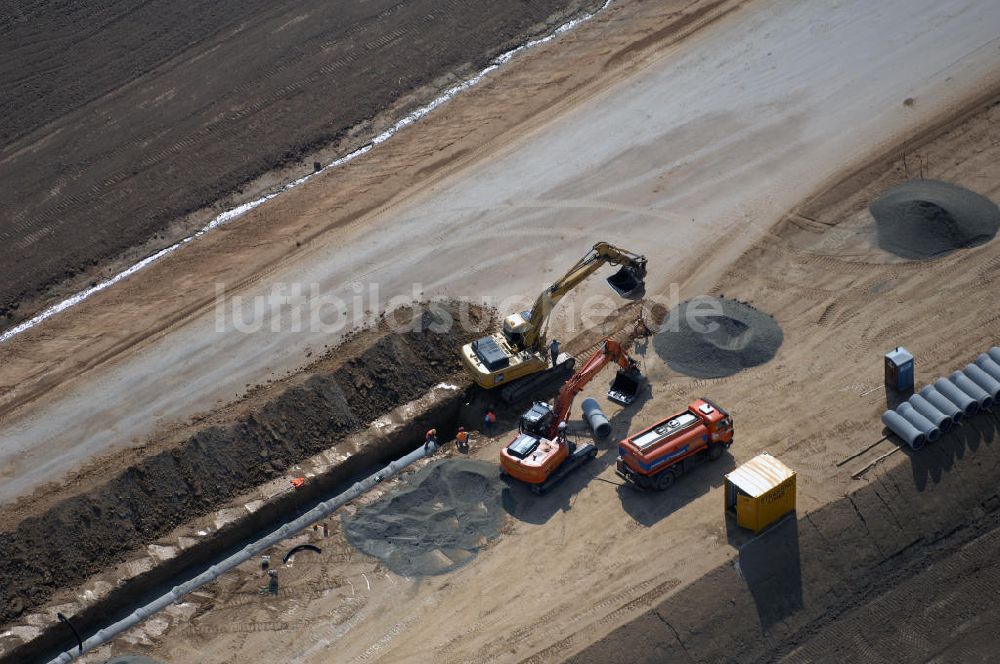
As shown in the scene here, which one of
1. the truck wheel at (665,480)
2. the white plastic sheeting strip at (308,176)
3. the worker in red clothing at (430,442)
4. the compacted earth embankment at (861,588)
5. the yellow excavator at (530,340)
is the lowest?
the compacted earth embankment at (861,588)

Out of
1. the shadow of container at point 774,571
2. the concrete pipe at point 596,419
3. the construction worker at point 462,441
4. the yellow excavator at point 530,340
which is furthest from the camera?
the yellow excavator at point 530,340

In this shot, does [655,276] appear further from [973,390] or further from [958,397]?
[973,390]

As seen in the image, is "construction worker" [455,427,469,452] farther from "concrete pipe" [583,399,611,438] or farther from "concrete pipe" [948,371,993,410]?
"concrete pipe" [948,371,993,410]

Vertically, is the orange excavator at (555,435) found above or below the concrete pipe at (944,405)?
above

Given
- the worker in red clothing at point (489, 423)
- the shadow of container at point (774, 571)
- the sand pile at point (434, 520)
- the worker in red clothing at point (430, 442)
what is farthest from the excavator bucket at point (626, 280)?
the shadow of container at point (774, 571)

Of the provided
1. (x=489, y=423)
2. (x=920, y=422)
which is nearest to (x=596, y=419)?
(x=489, y=423)

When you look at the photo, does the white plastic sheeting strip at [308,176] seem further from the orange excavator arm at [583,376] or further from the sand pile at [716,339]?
the orange excavator arm at [583,376]

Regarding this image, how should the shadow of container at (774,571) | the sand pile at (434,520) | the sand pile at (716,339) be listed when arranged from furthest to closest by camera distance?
the sand pile at (716,339) < the sand pile at (434,520) < the shadow of container at (774,571)
